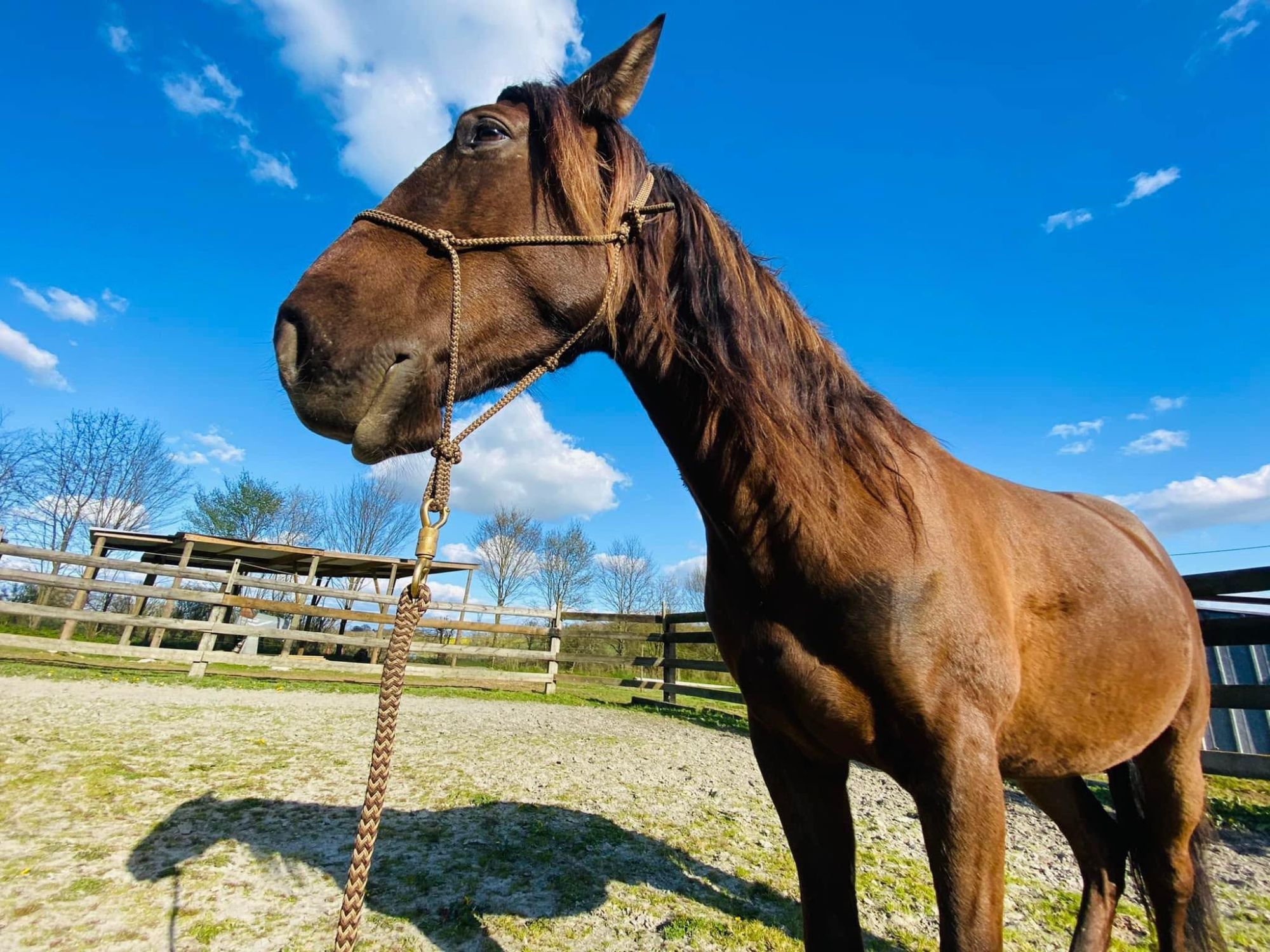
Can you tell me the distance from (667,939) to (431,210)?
9.62ft

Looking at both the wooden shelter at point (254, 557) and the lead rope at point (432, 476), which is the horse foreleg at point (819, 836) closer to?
the lead rope at point (432, 476)

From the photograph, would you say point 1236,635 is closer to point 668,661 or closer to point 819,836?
point 819,836

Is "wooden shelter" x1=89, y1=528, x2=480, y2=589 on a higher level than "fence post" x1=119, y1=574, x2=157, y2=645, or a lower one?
higher

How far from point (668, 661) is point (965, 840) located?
10999mm

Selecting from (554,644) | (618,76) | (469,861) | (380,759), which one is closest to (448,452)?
(380,759)

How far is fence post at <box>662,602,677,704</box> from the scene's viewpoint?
1174 centimetres

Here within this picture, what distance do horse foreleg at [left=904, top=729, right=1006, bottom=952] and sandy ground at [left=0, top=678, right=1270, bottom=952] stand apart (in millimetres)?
1499

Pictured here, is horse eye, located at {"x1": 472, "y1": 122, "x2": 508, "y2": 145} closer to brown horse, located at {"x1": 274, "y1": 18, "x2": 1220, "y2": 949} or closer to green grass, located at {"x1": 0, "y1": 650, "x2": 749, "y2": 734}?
brown horse, located at {"x1": 274, "y1": 18, "x2": 1220, "y2": 949}

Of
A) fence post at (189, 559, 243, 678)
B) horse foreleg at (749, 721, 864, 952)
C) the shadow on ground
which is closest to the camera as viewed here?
horse foreleg at (749, 721, 864, 952)

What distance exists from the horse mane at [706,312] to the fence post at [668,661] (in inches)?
422

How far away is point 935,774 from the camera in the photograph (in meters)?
1.37

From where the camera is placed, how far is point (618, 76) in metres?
1.65

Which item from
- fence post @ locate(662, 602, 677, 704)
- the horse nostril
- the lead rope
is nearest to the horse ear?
the lead rope

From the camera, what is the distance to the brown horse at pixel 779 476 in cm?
133
